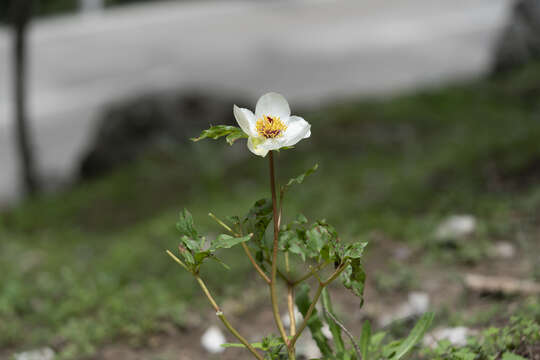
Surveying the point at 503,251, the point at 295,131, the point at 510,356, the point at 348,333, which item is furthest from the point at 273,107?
the point at 503,251

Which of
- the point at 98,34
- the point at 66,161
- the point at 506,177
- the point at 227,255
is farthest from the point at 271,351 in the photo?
the point at 98,34

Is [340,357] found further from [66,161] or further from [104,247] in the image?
[66,161]

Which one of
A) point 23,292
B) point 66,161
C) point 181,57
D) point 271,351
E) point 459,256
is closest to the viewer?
point 271,351

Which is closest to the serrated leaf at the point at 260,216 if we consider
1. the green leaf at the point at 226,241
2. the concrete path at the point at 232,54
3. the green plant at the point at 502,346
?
the green leaf at the point at 226,241

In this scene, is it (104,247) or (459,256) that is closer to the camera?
(459,256)

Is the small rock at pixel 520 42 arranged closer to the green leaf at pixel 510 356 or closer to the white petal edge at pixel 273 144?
the green leaf at pixel 510 356

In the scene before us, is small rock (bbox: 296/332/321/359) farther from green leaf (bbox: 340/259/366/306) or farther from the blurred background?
green leaf (bbox: 340/259/366/306)

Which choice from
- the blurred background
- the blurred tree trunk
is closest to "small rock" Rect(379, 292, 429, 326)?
the blurred background
